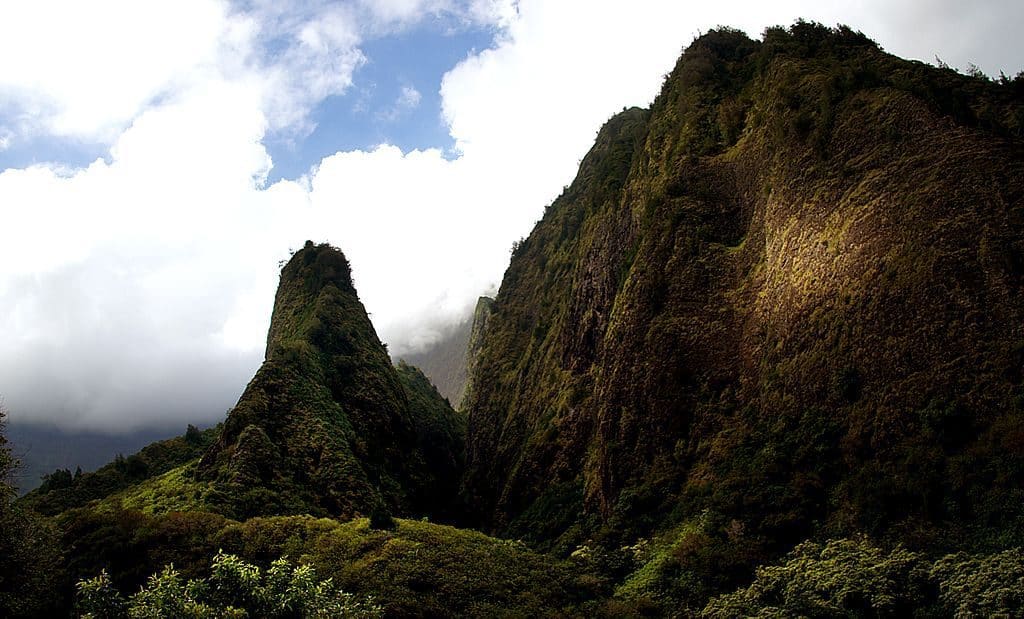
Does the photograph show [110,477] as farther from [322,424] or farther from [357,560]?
[357,560]

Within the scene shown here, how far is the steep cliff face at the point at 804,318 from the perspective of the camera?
19.7 m

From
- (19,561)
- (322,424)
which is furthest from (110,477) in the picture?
(19,561)

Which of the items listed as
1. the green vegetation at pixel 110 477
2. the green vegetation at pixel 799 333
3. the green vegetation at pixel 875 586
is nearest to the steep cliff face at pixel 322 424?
the green vegetation at pixel 799 333

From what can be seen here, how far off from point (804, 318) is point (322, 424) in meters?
36.9

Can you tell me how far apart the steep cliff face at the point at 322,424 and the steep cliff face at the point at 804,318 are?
41.6 feet

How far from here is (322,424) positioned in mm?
45469

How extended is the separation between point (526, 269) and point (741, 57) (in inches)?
1648

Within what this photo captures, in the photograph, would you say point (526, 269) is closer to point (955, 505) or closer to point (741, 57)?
point (741, 57)

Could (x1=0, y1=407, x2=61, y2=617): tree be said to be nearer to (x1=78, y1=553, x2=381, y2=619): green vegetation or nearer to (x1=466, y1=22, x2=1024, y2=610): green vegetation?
(x1=78, y1=553, x2=381, y2=619): green vegetation

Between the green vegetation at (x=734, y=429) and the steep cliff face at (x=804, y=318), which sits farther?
the steep cliff face at (x=804, y=318)

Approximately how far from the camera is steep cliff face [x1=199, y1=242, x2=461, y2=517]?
37969 millimetres

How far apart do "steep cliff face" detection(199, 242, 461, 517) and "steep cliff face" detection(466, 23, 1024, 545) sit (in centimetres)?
1268

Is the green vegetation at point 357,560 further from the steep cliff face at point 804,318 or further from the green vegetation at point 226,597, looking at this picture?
the green vegetation at point 226,597

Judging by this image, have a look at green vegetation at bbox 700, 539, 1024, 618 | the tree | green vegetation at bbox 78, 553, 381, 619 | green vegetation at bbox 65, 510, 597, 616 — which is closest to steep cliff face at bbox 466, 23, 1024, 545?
green vegetation at bbox 700, 539, 1024, 618
